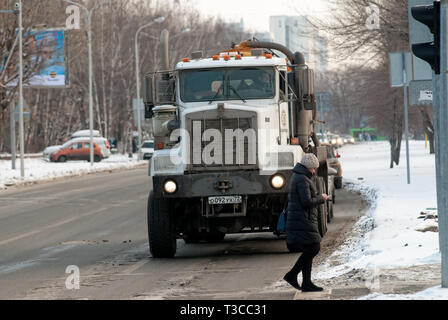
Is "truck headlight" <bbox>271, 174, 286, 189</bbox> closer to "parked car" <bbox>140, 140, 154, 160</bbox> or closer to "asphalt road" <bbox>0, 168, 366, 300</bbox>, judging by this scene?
"asphalt road" <bbox>0, 168, 366, 300</bbox>

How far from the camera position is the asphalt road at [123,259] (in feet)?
37.1

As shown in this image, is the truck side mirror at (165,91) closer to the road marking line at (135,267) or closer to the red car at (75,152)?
the road marking line at (135,267)

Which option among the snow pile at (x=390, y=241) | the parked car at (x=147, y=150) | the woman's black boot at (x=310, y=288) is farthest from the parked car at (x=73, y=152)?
the woman's black boot at (x=310, y=288)

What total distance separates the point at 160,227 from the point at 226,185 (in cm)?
119

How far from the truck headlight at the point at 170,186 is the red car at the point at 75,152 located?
173 ft

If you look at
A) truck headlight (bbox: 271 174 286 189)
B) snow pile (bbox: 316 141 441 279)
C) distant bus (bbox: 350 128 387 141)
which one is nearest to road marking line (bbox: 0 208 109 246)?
truck headlight (bbox: 271 174 286 189)

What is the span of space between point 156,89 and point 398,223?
467 centimetres

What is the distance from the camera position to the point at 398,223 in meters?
16.6

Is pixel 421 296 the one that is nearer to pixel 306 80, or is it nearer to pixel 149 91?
pixel 306 80

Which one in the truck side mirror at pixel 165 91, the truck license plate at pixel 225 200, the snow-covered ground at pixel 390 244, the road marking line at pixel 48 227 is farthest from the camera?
the road marking line at pixel 48 227

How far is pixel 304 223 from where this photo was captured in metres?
10.4

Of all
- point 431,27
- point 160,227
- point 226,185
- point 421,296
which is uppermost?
point 431,27

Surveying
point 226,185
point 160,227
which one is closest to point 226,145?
point 226,185

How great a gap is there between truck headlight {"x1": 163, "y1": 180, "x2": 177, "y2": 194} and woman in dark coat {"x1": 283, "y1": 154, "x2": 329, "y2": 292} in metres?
4.25
